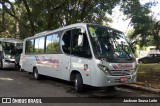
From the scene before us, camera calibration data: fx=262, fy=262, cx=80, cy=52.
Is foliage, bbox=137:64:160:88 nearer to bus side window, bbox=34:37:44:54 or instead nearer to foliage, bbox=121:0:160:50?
foliage, bbox=121:0:160:50

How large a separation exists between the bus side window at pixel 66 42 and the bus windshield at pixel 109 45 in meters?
1.54

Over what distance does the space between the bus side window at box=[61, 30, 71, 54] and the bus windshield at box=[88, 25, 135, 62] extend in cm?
154

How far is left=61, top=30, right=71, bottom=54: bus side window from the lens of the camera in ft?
37.8

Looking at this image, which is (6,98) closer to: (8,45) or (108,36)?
(108,36)

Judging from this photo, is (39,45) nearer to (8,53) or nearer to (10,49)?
(8,53)

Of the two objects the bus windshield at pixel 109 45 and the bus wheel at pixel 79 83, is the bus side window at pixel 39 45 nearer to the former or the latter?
the bus wheel at pixel 79 83

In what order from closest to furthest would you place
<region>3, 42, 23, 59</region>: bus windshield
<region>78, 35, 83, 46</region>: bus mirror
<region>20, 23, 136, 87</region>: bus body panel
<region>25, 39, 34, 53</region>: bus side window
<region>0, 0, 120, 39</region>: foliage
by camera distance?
<region>20, 23, 136, 87</region>: bus body panel < <region>78, 35, 83, 46</region>: bus mirror < <region>25, 39, 34, 53</region>: bus side window < <region>3, 42, 23, 59</region>: bus windshield < <region>0, 0, 120, 39</region>: foliage

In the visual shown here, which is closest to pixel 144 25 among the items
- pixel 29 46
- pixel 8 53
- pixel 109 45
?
pixel 109 45

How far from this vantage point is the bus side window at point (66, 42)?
11.5m

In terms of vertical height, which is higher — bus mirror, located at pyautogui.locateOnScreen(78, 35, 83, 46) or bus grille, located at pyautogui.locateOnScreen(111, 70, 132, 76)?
bus mirror, located at pyautogui.locateOnScreen(78, 35, 83, 46)

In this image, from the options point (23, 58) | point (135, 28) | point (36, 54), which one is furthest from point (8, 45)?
point (135, 28)

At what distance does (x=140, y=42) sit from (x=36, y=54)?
21.1 ft

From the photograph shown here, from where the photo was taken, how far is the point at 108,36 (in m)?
10.4

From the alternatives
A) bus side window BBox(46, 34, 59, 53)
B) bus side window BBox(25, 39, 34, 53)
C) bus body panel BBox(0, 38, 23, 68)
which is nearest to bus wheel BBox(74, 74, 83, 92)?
bus side window BBox(46, 34, 59, 53)
